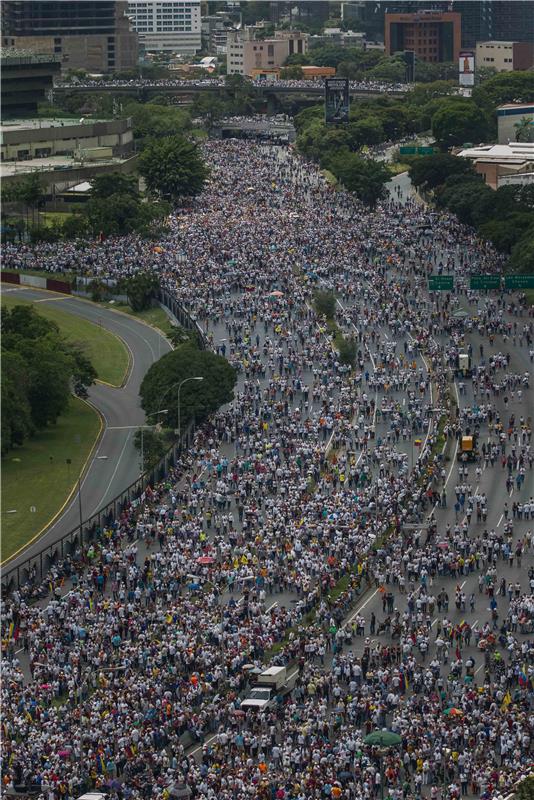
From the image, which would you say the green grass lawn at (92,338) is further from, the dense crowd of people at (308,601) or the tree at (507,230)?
the tree at (507,230)

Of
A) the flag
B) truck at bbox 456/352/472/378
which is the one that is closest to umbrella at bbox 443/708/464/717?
the flag

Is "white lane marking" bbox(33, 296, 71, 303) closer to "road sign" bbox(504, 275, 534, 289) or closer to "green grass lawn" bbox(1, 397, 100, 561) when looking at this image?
"green grass lawn" bbox(1, 397, 100, 561)

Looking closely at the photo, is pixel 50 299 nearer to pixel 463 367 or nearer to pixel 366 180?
pixel 366 180

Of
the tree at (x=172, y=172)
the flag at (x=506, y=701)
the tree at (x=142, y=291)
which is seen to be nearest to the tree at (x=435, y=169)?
the tree at (x=172, y=172)

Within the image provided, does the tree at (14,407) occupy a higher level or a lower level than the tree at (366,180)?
lower

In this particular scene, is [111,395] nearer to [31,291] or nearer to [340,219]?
[31,291]

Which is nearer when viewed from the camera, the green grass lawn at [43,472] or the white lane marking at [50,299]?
the green grass lawn at [43,472]
